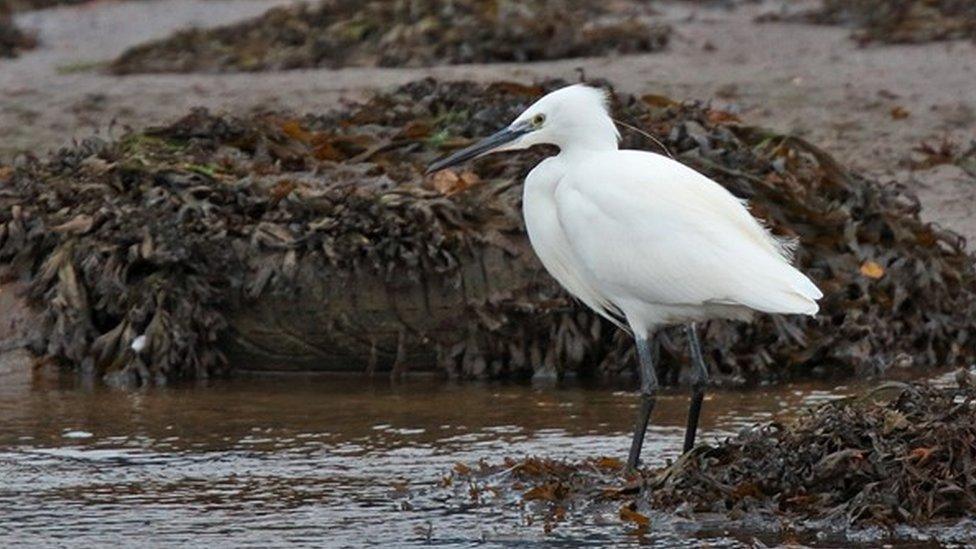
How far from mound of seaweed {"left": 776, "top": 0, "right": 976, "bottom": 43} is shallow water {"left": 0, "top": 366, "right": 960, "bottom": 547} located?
7200mm

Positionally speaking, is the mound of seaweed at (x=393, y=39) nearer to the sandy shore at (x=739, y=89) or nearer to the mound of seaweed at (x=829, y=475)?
the sandy shore at (x=739, y=89)

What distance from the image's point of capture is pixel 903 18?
52.8ft

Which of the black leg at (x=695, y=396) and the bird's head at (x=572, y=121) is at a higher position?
the bird's head at (x=572, y=121)

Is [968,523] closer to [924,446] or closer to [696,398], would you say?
[924,446]

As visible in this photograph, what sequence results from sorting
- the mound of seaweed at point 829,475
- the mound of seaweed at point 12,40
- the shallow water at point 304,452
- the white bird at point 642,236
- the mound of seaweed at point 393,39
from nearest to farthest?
the mound of seaweed at point 829,475 < the shallow water at point 304,452 < the white bird at point 642,236 < the mound of seaweed at point 393,39 < the mound of seaweed at point 12,40

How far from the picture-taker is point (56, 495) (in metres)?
7.05

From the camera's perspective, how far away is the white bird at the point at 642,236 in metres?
6.97

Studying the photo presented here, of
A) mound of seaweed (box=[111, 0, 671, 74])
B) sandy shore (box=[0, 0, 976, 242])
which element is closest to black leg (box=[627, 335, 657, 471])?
sandy shore (box=[0, 0, 976, 242])

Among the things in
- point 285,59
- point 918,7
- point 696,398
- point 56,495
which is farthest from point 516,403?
point 918,7

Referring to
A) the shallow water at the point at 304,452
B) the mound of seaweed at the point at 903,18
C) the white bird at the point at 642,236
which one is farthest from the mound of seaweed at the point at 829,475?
the mound of seaweed at the point at 903,18

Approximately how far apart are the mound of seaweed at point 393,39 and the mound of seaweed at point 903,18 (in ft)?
5.17

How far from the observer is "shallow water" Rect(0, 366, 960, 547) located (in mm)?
6543

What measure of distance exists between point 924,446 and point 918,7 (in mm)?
10293

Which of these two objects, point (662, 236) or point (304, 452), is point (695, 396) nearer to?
point (662, 236)
